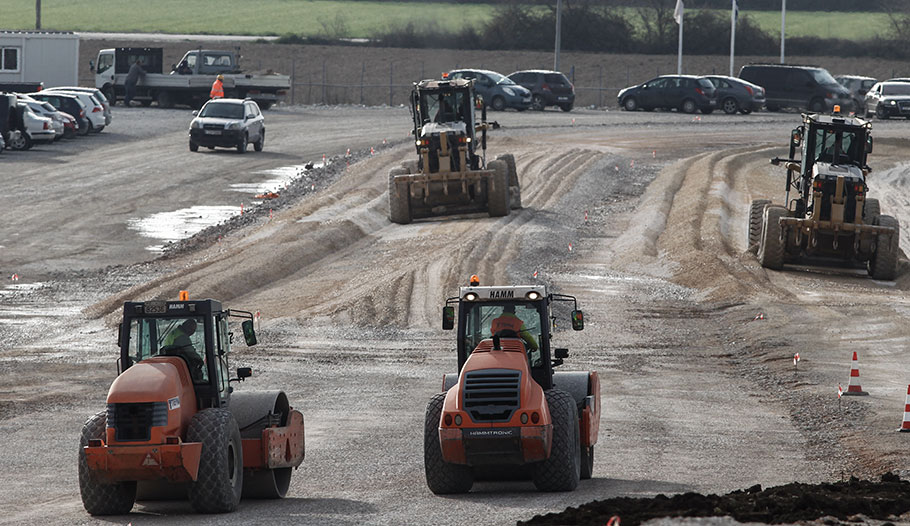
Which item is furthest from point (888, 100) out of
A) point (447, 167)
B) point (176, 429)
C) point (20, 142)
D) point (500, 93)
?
point (176, 429)

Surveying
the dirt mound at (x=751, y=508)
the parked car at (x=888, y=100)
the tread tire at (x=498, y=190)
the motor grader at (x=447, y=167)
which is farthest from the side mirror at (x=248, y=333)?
the parked car at (x=888, y=100)

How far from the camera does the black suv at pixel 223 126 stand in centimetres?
4250

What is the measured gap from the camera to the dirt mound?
950cm

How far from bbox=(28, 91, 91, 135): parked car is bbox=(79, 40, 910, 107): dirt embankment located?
2011 cm

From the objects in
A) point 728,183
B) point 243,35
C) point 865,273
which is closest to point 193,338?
point 865,273

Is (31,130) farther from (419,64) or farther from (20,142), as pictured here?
(419,64)

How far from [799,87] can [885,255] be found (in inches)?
1223

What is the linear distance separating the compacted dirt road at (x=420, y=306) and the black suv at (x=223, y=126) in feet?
1.61

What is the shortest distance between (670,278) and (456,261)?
4035 millimetres

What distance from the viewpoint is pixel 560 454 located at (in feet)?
39.1

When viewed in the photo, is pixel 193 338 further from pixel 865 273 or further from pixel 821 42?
pixel 821 42

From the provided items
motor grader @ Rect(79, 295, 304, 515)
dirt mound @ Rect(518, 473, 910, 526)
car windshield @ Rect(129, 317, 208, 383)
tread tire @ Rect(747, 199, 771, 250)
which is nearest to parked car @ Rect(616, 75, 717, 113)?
tread tire @ Rect(747, 199, 771, 250)

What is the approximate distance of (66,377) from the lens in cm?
1922

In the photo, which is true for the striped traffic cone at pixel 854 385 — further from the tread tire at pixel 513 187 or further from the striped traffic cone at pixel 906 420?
the tread tire at pixel 513 187
